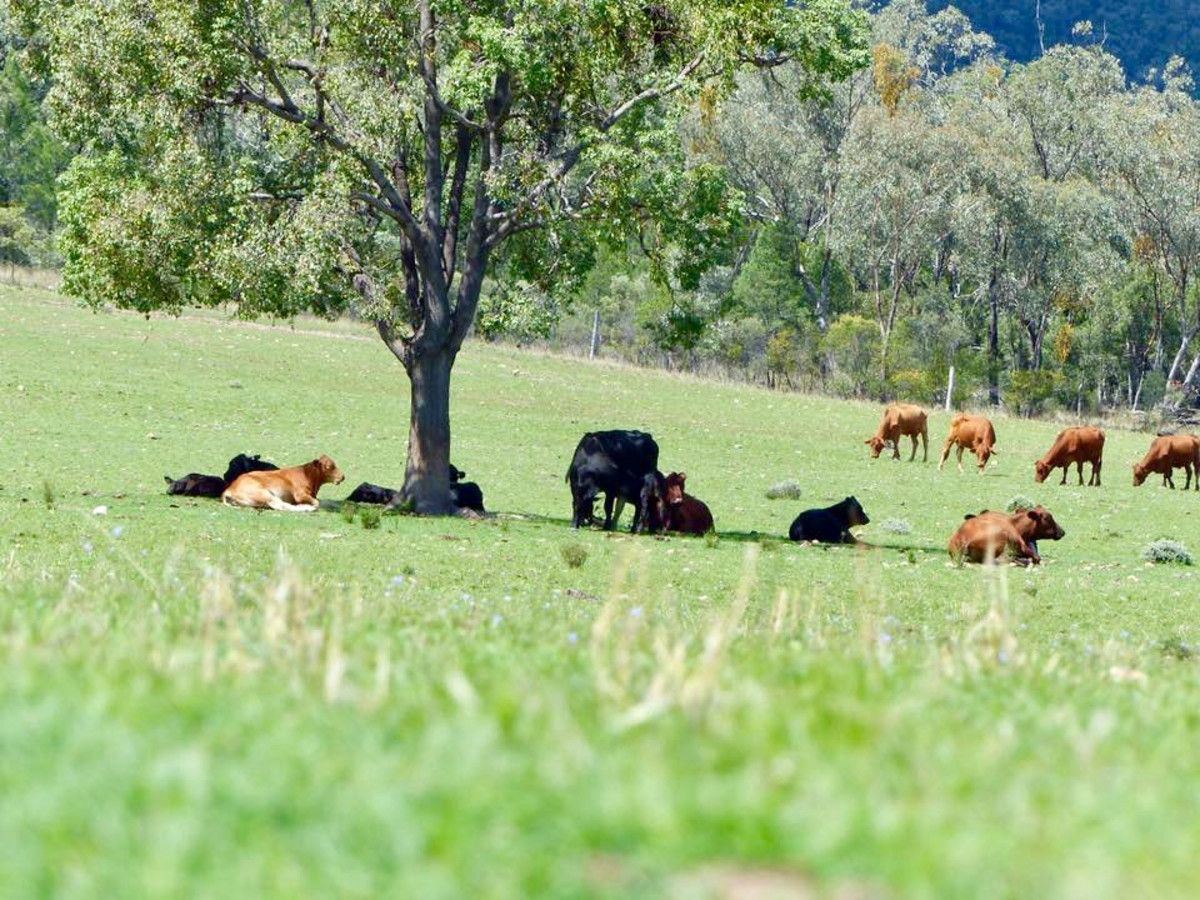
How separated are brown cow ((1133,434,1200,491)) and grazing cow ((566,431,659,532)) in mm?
21133

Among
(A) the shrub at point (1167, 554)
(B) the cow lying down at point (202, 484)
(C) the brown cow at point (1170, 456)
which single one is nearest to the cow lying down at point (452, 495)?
(B) the cow lying down at point (202, 484)

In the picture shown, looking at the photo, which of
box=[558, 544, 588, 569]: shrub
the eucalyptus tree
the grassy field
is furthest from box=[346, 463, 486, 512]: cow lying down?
the eucalyptus tree

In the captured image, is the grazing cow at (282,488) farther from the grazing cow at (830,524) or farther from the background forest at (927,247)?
the background forest at (927,247)

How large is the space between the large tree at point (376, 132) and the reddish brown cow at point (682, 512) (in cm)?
361

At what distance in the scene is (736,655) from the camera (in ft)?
22.7

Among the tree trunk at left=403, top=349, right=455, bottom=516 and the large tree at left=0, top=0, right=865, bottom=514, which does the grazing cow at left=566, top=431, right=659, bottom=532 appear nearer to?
the tree trunk at left=403, top=349, right=455, bottom=516

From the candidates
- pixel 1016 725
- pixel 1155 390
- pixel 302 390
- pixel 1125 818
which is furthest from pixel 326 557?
Answer: pixel 1155 390

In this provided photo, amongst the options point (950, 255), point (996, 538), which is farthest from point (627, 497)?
point (950, 255)

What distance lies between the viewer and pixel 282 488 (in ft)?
89.4

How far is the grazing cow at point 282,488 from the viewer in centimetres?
2695

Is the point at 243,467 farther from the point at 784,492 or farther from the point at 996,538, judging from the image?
the point at 996,538

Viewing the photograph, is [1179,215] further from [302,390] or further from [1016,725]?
[1016,725]

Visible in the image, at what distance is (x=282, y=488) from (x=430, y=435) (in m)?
2.47

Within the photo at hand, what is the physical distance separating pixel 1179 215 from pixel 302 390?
5406 cm
